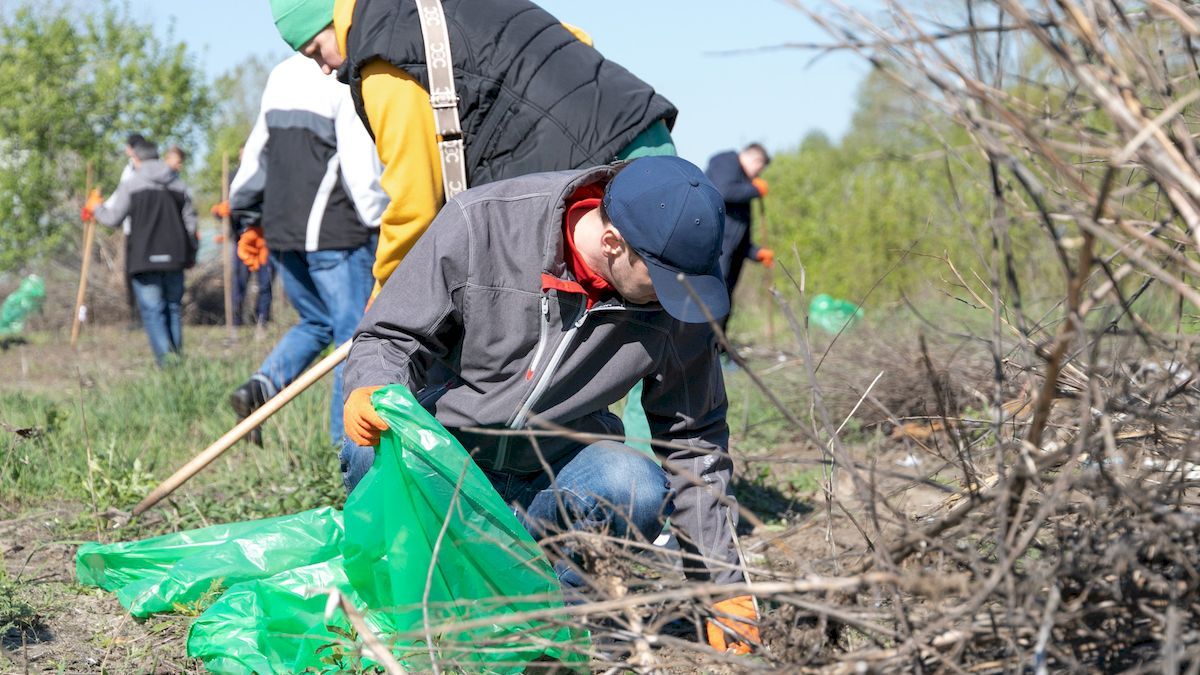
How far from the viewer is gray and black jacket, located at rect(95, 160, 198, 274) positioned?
24.2 ft

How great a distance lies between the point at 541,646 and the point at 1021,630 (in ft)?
2.40

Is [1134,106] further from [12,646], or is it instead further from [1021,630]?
[12,646]

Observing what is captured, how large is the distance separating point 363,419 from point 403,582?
1.08 ft

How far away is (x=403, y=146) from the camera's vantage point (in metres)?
2.97

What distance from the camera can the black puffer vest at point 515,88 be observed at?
299cm

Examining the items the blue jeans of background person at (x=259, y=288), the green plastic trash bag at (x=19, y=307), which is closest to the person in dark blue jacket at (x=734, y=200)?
the blue jeans of background person at (x=259, y=288)

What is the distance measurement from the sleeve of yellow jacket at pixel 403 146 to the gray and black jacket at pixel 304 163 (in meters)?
1.25

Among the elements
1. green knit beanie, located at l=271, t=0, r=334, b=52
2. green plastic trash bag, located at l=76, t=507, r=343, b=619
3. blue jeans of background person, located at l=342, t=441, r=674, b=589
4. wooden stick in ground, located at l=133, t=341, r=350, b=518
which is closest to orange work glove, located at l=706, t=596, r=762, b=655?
blue jeans of background person, located at l=342, t=441, r=674, b=589

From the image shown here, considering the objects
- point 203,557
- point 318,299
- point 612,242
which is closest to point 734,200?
point 318,299

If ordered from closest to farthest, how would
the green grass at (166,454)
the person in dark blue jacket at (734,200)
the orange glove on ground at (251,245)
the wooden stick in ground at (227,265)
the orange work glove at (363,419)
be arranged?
the orange work glove at (363,419)
the green grass at (166,454)
the orange glove on ground at (251,245)
the person in dark blue jacket at (734,200)
the wooden stick in ground at (227,265)

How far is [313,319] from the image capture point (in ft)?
15.5

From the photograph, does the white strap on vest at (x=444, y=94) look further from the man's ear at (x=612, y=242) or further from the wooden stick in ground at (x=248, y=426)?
the man's ear at (x=612, y=242)

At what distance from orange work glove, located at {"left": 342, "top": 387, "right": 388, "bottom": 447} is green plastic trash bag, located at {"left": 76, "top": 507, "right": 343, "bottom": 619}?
59cm

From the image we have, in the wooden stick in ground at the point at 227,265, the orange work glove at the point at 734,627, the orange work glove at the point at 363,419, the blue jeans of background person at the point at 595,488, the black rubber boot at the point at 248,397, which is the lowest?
the wooden stick in ground at the point at 227,265
